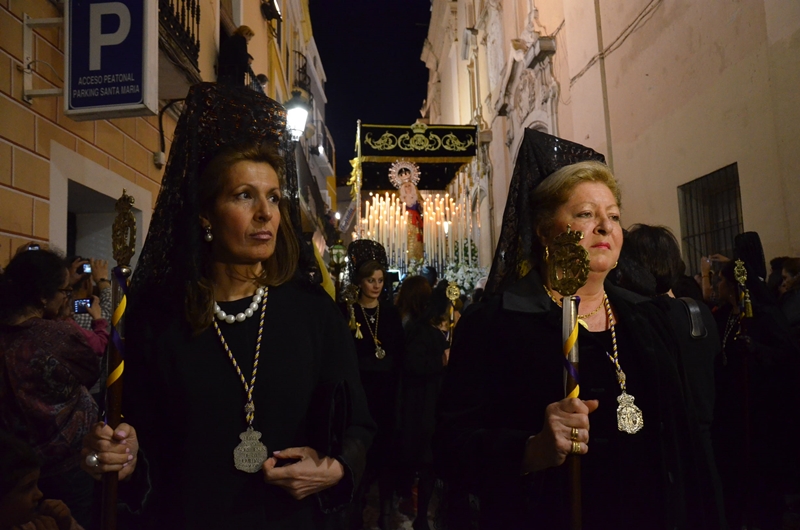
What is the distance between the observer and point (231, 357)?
1854 mm

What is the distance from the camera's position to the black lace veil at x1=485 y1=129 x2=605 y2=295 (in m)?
2.20

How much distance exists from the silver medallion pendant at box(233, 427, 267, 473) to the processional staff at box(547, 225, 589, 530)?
88cm

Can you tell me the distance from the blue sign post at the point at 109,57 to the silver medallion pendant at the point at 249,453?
3182mm

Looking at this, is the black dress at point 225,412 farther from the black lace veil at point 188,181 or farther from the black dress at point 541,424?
the black dress at point 541,424

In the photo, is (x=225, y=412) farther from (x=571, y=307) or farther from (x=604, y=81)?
(x=604, y=81)

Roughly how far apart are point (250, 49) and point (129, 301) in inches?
442

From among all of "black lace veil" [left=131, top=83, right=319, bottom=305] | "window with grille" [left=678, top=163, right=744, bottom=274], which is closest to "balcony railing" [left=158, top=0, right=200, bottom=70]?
"black lace veil" [left=131, top=83, right=319, bottom=305]

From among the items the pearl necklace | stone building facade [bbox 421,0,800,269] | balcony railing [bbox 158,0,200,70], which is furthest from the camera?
balcony railing [bbox 158,0,200,70]

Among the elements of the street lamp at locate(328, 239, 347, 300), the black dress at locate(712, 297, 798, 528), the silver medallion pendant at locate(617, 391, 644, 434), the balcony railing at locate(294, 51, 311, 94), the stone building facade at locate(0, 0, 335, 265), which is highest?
the balcony railing at locate(294, 51, 311, 94)

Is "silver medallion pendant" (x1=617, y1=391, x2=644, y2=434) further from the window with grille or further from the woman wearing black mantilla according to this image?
the window with grille

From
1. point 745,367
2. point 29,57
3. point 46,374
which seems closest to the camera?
point 46,374

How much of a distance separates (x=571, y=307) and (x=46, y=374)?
244 centimetres

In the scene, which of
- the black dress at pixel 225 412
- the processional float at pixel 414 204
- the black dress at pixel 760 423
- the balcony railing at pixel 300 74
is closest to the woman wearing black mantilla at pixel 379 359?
→ the black dress at pixel 760 423

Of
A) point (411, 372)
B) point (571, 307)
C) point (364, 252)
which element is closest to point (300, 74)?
point (364, 252)
